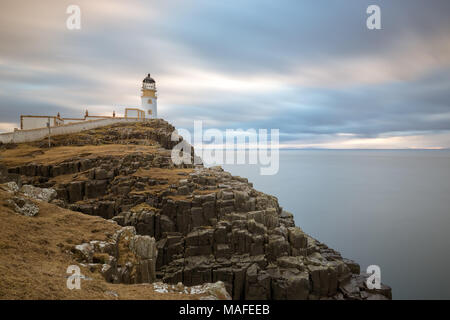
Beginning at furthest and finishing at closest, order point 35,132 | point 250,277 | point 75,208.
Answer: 1. point 35,132
2. point 75,208
3. point 250,277

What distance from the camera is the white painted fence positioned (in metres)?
46.6

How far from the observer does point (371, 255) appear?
4931 cm

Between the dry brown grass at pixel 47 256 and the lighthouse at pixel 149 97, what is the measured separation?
58147 mm

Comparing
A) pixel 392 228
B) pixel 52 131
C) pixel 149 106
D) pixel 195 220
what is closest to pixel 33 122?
pixel 52 131

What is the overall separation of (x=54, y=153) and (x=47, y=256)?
41.4 meters

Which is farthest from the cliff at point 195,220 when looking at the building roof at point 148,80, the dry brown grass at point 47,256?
the building roof at point 148,80

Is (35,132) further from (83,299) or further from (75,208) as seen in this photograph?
(83,299)

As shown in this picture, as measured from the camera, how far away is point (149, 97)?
229 ft

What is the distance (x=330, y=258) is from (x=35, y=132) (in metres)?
61.6

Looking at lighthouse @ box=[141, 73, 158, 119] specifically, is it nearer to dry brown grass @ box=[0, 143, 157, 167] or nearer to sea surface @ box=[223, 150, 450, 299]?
dry brown grass @ box=[0, 143, 157, 167]

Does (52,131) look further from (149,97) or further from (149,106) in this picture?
(149,97)

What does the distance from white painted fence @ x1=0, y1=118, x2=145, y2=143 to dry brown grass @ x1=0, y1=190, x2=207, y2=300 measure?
4422 centimetres

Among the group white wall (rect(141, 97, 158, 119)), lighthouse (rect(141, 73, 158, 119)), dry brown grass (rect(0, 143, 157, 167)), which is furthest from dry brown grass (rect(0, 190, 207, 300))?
lighthouse (rect(141, 73, 158, 119))
